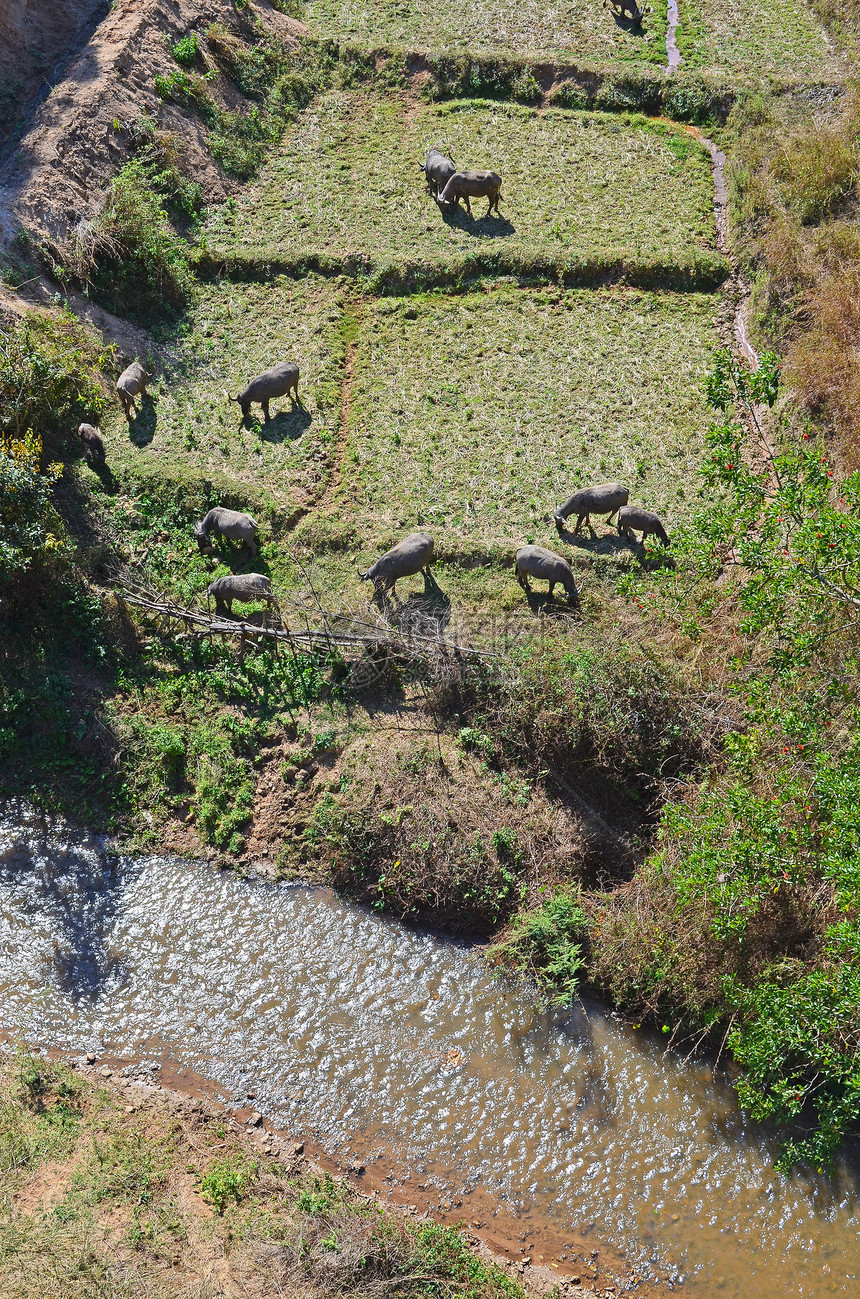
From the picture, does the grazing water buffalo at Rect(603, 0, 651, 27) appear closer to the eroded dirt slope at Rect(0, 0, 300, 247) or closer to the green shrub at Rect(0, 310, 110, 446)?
the eroded dirt slope at Rect(0, 0, 300, 247)

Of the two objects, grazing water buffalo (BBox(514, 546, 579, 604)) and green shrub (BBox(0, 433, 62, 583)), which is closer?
green shrub (BBox(0, 433, 62, 583))

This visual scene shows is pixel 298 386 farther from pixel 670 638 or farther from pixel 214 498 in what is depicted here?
pixel 670 638

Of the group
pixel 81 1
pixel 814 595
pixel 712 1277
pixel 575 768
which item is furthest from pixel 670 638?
pixel 81 1

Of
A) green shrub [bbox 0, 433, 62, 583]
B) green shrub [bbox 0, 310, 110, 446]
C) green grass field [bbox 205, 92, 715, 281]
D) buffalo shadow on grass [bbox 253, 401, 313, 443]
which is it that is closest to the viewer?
green shrub [bbox 0, 433, 62, 583]

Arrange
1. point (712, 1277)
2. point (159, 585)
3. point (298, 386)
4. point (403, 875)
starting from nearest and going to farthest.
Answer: point (712, 1277), point (403, 875), point (159, 585), point (298, 386)

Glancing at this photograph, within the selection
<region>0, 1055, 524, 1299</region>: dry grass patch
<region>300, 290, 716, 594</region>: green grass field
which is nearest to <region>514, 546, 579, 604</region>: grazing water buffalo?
<region>300, 290, 716, 594</region>: green grass field

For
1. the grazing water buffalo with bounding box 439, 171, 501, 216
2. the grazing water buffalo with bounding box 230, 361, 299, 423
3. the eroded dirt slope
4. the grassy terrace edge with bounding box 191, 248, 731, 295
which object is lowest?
the grazing water buffalo with bounding box 230, 361, 299, 423

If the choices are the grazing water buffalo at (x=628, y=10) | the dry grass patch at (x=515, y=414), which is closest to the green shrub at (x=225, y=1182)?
the dry grass patch at (x=515, y=414)
